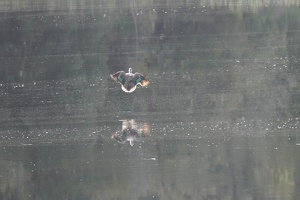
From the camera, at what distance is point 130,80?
5602 mm

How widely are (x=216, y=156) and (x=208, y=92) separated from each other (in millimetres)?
585

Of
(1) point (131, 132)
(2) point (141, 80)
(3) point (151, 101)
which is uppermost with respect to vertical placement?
(2) point (141, 80)

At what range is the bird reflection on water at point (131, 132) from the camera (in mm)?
5246

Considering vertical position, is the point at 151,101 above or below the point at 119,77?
below

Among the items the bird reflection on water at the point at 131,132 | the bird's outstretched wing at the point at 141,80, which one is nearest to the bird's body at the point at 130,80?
the bird's outstretched wing at the point at 141,80

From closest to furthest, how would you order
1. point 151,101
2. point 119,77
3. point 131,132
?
point 131,132 < point 151,101 < point 119,77

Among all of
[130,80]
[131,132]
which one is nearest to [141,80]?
[130,80]

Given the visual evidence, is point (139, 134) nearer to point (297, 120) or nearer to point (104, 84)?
point (104, 84)

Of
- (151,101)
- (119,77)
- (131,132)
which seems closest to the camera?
(131,132)

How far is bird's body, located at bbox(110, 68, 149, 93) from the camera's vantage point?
557 cm

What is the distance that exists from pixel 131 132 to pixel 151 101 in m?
0.32

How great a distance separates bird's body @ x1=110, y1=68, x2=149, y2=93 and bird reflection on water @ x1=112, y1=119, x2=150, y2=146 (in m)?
0.28

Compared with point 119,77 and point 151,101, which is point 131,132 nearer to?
point 151,101

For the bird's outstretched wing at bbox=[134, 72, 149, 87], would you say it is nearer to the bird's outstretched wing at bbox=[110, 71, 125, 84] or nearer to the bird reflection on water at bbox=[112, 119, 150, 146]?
the bird's outstretched wing at bbox=[110, 71, 125, 84]
